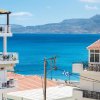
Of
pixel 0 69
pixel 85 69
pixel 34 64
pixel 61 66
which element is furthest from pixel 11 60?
pixel 34 64

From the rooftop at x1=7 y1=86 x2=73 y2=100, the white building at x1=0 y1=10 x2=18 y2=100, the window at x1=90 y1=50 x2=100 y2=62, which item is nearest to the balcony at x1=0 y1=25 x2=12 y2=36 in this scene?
the white building at x1=0 y1=10 x2=18 y2=100

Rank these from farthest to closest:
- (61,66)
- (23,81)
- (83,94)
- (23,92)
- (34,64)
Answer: (34,64)
(61,66)
(23,81)
(23,92)
(83,94)

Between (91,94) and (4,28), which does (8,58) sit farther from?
(91,94)

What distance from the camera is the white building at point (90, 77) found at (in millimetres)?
33031

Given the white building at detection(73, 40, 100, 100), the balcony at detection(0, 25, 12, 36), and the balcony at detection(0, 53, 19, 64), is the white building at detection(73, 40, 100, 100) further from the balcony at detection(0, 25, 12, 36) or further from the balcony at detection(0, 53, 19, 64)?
the balcony at detection(0, 25, 12, 36)

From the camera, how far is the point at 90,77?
1326 inches

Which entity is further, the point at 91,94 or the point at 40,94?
the point at 40,94

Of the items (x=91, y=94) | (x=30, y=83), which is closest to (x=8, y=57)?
(x=30, y=83)

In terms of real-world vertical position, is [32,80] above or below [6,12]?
below

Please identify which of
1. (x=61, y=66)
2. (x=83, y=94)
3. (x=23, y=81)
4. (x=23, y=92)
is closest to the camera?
(x=83, y=94)

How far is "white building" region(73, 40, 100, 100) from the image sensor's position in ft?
108

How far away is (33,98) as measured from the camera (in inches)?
1383

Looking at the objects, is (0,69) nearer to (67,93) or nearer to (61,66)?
(67,93)

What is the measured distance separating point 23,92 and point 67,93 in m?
3.90
